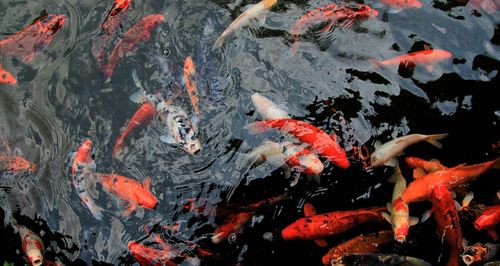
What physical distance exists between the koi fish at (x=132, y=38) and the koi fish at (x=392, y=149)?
10.3 ft

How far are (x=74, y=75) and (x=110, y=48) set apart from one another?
1.79 ft

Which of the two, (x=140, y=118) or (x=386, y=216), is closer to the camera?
(x=386, y=216)

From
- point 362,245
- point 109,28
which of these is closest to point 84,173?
point 109,28

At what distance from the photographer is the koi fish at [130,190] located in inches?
195

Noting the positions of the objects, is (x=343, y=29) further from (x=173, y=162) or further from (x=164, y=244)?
(x=164, y=244)

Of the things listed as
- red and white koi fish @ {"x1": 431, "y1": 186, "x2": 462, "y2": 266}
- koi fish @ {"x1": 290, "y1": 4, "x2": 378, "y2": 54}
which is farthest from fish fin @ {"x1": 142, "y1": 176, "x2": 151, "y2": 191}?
red and white koi fish @ {"x1": 431, "y1": 186, "x2": 462, "y2": 266}

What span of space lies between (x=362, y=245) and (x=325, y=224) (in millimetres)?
401

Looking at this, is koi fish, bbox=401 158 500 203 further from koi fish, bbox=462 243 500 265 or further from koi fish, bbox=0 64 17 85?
koi fish, bbox=0 64 17 85

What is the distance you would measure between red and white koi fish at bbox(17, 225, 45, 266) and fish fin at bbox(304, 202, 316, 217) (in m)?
2.64

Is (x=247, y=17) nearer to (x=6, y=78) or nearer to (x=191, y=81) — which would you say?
(x=191, y=81)

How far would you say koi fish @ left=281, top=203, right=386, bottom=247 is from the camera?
4.80m

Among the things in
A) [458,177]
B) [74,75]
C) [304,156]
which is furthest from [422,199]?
[74,75]

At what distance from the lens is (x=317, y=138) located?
201 inches

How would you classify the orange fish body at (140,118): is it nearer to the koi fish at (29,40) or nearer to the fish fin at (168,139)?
the fish fin at (168,139)
